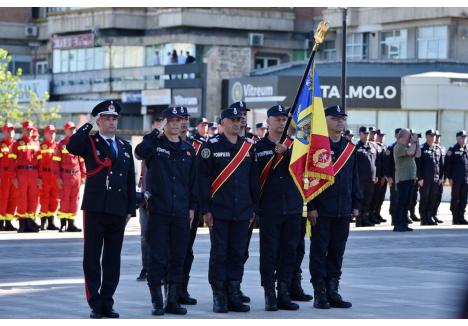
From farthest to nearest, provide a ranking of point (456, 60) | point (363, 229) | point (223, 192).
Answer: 1. point (456, 60)
2. point (363, 229)
3. point (223, 192)

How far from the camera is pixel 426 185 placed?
91.1 ft

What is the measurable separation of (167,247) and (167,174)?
0.71m

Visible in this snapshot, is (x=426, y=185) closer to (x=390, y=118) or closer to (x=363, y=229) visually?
(x=363, y=229)

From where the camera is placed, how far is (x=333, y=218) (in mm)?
13703

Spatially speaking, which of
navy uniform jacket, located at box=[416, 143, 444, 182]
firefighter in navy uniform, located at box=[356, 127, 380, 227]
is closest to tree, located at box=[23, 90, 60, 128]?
navy uniform jacket, located at box=[416, 143, 444, 182]

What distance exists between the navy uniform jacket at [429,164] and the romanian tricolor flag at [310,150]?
556 inches

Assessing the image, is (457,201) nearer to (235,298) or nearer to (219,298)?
(235,298)

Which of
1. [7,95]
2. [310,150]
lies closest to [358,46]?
[7,95]

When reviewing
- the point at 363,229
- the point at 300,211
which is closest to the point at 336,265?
the point at 300,211

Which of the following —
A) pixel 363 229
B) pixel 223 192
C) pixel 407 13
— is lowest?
pixel 363 229

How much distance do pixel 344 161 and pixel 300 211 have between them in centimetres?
83

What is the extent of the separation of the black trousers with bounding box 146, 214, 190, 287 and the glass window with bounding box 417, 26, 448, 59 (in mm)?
47417

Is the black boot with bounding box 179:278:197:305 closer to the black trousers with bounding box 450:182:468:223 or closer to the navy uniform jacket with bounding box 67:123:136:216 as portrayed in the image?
the navy uniform jacket with bounding box 67:123:136:216

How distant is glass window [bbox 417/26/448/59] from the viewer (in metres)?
59.2
